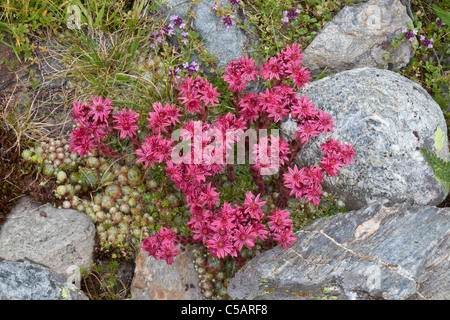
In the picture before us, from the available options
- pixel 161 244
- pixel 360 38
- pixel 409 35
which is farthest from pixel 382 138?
pixel 161 244

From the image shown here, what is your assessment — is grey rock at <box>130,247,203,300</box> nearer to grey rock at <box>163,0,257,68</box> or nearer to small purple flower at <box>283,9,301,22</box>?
grey rock at <box>163,0,257,68</box>

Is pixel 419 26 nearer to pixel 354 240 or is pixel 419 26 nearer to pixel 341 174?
pixel 341 174

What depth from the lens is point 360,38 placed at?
5.84 metres

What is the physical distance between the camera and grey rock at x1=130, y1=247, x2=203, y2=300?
4973 millimetres

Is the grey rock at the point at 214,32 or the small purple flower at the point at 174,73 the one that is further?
the grey rock at the point at 214,32

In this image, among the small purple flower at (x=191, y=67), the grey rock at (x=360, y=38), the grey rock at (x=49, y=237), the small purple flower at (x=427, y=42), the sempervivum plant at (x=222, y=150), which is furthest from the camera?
the small purple flower at (x=427, y=42)

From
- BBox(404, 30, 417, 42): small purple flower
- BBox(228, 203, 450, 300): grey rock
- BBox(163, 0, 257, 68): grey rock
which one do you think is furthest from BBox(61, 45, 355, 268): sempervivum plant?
BBox(404, 30, 417, 42): small purple flower

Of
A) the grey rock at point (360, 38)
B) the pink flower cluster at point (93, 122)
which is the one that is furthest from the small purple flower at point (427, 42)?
the pink flower cluster at point (93, 122)

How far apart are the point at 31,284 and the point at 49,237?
2.52 ft

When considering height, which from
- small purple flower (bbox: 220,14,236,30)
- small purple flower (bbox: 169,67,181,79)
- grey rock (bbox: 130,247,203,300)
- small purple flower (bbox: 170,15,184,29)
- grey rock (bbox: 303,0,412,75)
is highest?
grey rock (bbox: 303,0,412,75)

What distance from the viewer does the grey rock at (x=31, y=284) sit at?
13.8 ft

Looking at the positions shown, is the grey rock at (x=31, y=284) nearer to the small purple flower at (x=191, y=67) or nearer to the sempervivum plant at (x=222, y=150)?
the sempervivum plant at (x=222, y=150)

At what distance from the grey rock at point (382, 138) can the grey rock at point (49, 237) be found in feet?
10.3

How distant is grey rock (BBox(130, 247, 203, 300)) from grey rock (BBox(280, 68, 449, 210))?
2.22 m
